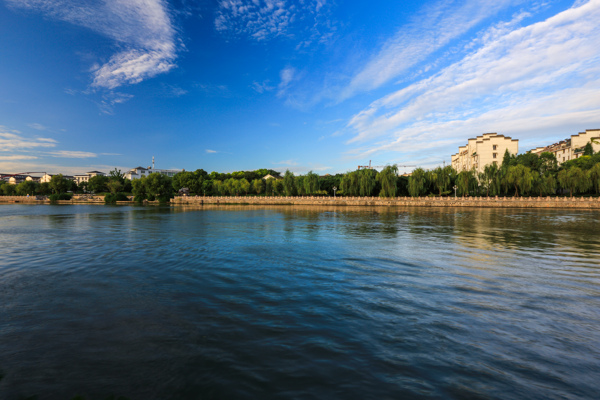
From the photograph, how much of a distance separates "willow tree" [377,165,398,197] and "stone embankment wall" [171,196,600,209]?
1.65m

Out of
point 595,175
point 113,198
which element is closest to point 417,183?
point 595,175

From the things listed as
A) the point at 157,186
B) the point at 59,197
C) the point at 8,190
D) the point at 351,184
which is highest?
the point at 157,186

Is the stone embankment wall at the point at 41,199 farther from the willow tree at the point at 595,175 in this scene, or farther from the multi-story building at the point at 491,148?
the willow tree at the point at 595,175

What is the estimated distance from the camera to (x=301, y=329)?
604 centimetres

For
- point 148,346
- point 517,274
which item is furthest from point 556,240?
point 148,346

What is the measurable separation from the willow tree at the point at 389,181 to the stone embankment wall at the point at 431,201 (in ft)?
5.42

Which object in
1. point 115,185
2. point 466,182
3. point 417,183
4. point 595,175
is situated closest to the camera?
point 595,175

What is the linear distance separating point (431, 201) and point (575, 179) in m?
27.2

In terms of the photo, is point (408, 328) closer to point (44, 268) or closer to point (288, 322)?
point (288, 322)

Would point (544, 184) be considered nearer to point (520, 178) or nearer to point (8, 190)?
point (520, 178)

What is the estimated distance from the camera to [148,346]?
533 cm

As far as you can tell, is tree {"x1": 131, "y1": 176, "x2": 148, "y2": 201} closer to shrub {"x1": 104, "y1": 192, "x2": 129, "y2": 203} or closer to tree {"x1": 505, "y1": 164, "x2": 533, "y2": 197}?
shrub {"x1": 104, "y1": 192, "x2": 129, "y2": 203}

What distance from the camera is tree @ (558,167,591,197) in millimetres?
57662

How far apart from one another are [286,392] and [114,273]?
30.4 ft
